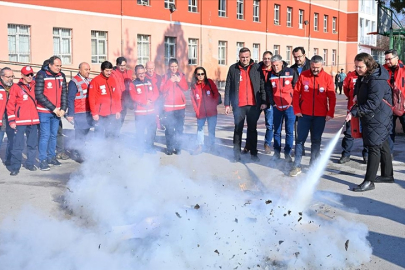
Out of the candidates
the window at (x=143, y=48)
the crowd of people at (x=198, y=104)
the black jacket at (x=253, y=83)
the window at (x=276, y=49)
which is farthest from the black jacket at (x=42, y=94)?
the window at (x=276, y=49)

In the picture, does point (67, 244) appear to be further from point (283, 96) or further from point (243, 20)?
point (243, 20)

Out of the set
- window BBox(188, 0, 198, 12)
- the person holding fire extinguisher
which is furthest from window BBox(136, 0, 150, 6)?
the person holding fire extinguisher

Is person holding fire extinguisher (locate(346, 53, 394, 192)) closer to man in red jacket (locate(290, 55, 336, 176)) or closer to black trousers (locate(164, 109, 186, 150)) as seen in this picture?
man in red jacket (locate(290, 55, 336, 176))

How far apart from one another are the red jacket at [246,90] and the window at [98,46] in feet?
64.6

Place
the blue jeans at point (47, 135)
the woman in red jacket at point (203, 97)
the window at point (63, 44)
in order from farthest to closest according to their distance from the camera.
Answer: the window at point (63, 44), the woman in red jacket at point (203, 97), the blue jeans at point (47, 135)

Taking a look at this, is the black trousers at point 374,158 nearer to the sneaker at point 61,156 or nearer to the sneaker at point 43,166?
the sneaker at point 43,166

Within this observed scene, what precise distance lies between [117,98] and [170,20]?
2362 cm

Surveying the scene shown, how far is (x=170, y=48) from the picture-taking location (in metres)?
33.0

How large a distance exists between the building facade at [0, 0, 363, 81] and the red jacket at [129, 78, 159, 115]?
52.1 feet

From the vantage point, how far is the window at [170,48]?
32688 millimetres

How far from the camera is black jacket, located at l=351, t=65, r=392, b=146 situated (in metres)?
7.37

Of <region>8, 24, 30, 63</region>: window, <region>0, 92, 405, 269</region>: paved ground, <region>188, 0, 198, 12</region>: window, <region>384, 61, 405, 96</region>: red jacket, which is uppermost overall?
<region>188, 0, 198, 12</region>: window

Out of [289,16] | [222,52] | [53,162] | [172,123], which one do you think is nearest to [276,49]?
[289,16]

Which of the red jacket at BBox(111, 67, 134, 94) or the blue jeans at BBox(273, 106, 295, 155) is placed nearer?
the blue jeans at BBox(273, 106, 295, 155)
